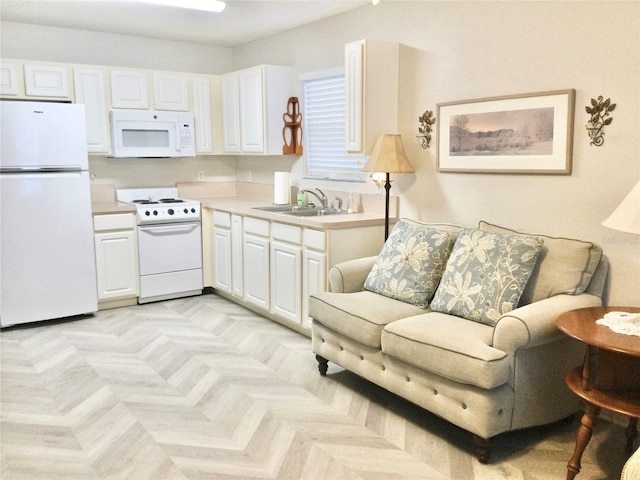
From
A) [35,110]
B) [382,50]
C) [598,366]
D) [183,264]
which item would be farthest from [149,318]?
[598,366]

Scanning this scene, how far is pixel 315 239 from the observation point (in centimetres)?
391

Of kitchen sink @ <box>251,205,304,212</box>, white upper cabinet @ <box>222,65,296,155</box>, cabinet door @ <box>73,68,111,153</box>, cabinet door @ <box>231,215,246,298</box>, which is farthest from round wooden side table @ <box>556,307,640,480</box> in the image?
cabinet door @ <box>73,68,111,153</box>

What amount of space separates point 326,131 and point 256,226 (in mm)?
1029

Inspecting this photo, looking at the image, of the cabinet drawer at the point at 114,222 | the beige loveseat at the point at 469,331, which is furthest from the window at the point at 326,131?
the cabinet drawer at the point at 114,222

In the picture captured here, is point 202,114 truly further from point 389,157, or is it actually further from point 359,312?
point 359,312

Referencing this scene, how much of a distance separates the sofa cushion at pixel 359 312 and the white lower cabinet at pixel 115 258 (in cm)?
222

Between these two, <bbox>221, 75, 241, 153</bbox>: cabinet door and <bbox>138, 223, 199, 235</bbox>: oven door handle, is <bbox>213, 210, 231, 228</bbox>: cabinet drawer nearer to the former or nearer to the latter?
<bbox>138, 223, 199, 235</bbox>: oven door handle

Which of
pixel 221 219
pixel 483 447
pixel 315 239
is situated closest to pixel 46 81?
pixel 221 219

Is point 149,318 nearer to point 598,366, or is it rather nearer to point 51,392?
point 51,392

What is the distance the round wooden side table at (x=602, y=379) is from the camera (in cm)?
217

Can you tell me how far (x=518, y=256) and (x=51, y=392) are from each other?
8.93 ft

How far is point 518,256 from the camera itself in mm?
2777

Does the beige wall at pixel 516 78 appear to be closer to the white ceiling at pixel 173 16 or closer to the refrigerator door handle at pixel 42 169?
the white ceiling at pixel 173 16

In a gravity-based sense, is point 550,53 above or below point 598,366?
above
